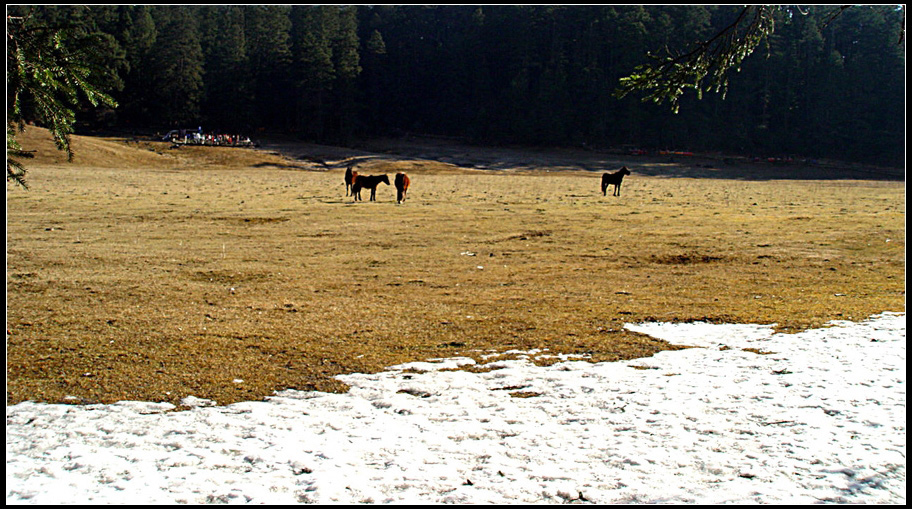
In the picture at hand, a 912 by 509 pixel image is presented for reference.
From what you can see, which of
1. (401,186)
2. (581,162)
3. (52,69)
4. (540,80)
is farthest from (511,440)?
(540,80)

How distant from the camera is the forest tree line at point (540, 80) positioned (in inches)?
2975

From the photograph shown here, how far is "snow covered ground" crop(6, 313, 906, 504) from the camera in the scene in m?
4.25

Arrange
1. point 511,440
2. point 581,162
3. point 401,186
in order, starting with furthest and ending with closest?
point 581,162
point 401,186
point 511,440

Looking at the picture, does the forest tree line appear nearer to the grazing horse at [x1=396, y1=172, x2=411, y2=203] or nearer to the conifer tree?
the grazing horse at [x1=396, y1=172, x2=411, y2=203]

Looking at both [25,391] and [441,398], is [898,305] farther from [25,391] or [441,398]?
[25,391]

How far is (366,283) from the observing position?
1148 cm

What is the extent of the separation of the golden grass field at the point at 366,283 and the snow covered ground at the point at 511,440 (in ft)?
2.04

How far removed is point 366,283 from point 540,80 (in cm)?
7606

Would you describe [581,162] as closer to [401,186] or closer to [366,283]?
[401,186]

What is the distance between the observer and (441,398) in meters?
5.96

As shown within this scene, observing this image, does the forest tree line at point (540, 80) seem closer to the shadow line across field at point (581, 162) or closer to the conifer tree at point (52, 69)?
the shadow line across field at point (581, 162)

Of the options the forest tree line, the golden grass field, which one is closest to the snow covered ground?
the golden grass field

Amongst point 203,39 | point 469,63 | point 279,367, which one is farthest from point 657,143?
point 279,367

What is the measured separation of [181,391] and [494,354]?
2.95 m
